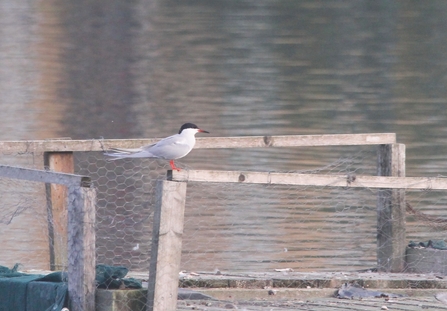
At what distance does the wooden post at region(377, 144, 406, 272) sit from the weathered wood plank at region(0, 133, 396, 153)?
4.9 inches

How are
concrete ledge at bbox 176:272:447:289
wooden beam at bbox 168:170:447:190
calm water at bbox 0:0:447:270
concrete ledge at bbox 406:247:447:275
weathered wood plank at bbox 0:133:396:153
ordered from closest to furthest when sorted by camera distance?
wooden beam at bbox 168:170:447:190 → concrete ledge at bbox 176:272:447:289 → concrete ledge at bbox 406:247:447:275 → weathered wood plank at bbox 0:133:396:153 → calm water at bbox 0:0:447:270

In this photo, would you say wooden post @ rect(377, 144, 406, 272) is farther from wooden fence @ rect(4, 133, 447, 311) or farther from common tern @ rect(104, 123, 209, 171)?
common tern @ rect(104, 123, 209, 171)

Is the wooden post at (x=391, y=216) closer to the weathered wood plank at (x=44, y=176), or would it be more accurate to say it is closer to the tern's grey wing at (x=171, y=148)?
the tern's grey wing at (x=171, y=148)

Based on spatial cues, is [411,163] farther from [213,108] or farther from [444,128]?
[213,108]

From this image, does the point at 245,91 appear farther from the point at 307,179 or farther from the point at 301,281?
the point at 307,179

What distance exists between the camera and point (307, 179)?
5738 millimetres

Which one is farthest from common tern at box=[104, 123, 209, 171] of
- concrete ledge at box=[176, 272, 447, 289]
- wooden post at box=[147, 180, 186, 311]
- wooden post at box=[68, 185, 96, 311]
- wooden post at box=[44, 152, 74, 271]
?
wooden post at box=[44, 152, 74, 271]

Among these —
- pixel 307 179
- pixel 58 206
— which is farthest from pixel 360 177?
pixel 58 206

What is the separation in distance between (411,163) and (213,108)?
590cm

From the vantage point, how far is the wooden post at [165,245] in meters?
5.12

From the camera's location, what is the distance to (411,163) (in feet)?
45.3

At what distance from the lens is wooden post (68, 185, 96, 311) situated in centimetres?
513

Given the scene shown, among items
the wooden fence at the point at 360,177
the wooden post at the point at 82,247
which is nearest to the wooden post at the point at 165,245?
the wooden post at the point at 82,247

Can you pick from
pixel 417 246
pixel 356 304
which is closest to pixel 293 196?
pixel 417 246
